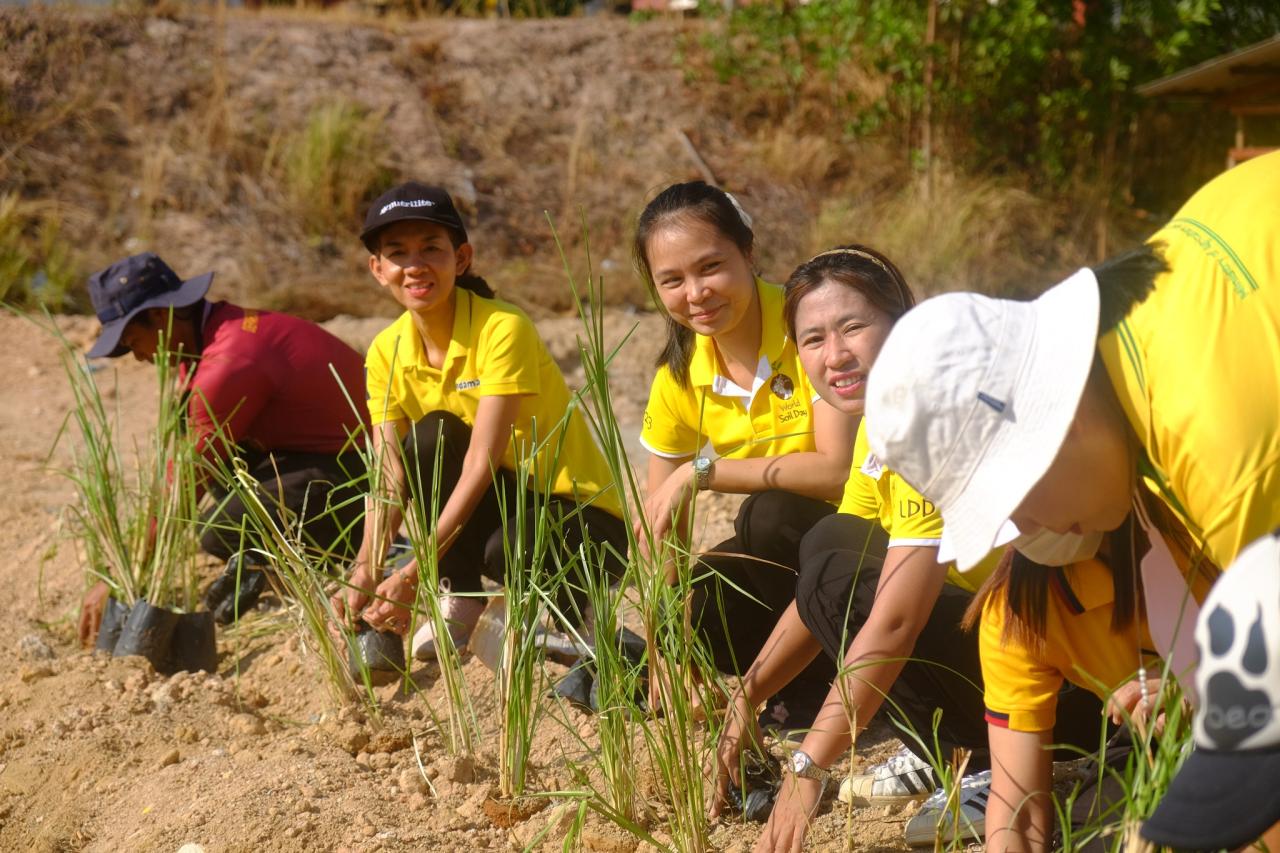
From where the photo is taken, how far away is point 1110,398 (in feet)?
5.01

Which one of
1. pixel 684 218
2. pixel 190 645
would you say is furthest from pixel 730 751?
pixel 190 645

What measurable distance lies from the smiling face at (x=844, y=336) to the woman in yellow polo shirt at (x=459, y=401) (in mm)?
863

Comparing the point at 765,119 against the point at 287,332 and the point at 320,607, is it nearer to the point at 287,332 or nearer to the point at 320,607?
the point at 287,332

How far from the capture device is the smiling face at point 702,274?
2.68m

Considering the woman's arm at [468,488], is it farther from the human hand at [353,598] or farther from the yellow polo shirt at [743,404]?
the yellow polo shirt at [743,404]

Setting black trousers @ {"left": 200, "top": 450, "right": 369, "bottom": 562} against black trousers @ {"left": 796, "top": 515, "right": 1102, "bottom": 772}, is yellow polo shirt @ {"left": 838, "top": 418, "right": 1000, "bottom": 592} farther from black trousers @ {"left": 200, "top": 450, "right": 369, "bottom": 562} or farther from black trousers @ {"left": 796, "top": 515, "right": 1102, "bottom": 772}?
black trousers @ {"left": 200, "top": 450, "right": 369, "bottom": 562}

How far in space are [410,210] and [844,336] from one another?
51.2 inches


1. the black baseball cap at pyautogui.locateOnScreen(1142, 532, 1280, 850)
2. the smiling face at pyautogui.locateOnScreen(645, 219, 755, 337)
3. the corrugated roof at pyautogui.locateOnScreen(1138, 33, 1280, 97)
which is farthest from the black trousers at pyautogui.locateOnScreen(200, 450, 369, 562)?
the corrugated roof at pyautogui.locateOnScreen(1138, 33, 1280, 97)

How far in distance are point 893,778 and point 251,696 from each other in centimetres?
159

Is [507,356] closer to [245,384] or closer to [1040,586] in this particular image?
[245,384]

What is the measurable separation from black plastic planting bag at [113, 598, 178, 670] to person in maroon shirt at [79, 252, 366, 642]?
9.3 inches

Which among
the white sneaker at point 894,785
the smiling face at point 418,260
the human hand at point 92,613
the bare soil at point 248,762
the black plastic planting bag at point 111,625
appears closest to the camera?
the bare soil at point 248,762

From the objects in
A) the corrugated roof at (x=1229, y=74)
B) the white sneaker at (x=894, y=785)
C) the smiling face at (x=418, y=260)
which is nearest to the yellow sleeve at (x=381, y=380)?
the smiling face at (x=418, y=260)

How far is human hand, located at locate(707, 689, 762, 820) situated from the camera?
227 centimetres
